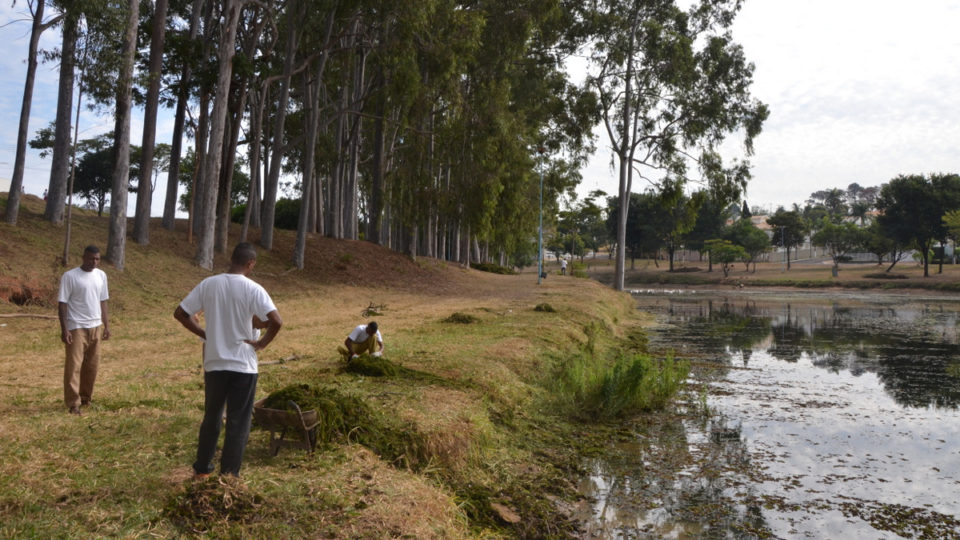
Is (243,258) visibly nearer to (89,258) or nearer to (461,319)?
(89,258)

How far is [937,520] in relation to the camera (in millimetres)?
6656

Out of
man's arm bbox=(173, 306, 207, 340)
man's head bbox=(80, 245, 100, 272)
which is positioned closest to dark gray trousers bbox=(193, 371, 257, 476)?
man's arm bbox=(173, 306, 207, 340)

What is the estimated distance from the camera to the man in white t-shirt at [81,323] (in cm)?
745

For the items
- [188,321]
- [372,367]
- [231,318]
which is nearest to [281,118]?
[372,367]

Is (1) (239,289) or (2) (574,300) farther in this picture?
(2) (574,300)

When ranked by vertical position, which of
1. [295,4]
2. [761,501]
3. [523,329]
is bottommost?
[761,501]

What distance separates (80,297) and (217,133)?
15884mm

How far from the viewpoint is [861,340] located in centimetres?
2259

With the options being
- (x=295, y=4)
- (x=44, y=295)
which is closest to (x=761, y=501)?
(x=44, y=295)

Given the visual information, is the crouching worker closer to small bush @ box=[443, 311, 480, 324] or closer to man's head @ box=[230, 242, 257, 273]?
man's head @ box=[230, 242, 257, 273]

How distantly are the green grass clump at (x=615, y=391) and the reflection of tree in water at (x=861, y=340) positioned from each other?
182 inches

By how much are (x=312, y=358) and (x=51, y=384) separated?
3.71 metres

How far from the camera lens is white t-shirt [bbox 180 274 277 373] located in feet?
16.9

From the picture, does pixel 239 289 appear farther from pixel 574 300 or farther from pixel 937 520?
pixel 574 300
